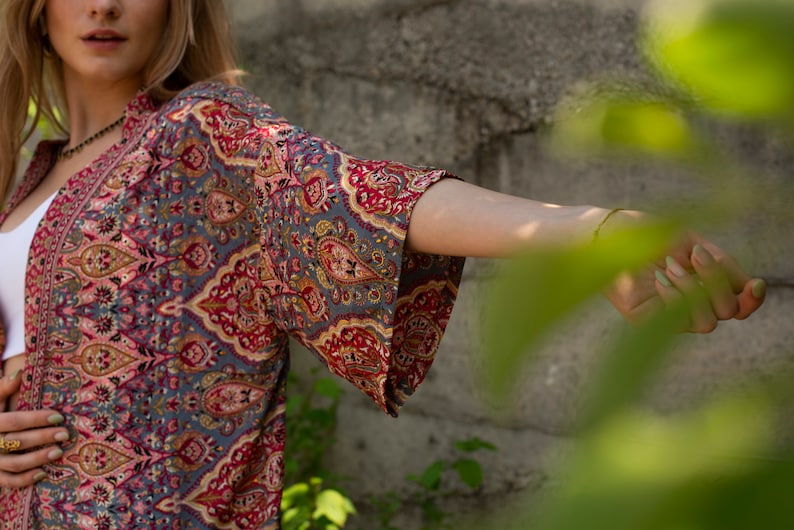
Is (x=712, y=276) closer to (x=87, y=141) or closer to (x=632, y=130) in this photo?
(x=632, y=130)

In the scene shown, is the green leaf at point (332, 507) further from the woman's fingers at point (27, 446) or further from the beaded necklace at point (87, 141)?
the beaded necklace at point (87, 141)

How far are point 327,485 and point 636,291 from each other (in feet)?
7.74

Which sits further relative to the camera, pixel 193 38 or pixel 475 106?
pixel 475 106

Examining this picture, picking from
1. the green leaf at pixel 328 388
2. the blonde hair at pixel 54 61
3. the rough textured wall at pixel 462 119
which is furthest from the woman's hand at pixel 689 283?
the green leaf at pixel 328 388

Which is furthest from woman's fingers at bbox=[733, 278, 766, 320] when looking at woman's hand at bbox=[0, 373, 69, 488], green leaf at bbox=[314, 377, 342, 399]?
green leaf at bbox=[314, 377, 342, 399]

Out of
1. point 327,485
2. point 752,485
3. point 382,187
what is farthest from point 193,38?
point 752,485

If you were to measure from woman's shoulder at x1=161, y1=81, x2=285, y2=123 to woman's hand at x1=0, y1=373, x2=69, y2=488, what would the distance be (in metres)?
0.52

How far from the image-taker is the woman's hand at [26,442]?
149 cm

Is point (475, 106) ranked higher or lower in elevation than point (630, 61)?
lower

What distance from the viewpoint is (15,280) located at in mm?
1608

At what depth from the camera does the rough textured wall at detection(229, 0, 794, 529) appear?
2115 millimetres

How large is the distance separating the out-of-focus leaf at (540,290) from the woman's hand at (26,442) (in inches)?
54.4

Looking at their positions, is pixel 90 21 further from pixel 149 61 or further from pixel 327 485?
pixel 327 485

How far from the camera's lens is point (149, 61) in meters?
1.69
